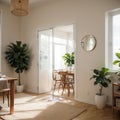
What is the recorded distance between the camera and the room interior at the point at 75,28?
160 inches

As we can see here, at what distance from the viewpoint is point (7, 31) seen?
5625 millimetres

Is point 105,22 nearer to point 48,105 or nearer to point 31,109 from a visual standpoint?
point 48,105

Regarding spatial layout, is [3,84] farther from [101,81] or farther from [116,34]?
[116,34]

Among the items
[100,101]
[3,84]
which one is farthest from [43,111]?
[100,101]

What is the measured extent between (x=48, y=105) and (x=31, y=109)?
0.52 meters

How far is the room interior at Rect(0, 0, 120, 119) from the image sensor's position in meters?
4.07

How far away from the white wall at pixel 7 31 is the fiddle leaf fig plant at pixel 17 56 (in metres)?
0.19

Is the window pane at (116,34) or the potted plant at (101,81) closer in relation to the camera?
the potted plant at (101,81)

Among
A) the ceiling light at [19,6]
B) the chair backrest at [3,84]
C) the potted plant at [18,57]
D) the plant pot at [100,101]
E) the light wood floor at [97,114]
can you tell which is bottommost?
the light wood floor at [97,114]

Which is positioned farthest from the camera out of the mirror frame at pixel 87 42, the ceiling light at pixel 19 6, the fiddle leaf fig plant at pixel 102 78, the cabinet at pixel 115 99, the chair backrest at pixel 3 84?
the mirror frame at pixel 87 42

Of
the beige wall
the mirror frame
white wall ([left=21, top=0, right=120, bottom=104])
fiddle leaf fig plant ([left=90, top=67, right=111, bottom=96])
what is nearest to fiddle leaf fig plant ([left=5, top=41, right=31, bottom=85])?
the beige wall

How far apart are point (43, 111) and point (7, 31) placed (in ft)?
11.3

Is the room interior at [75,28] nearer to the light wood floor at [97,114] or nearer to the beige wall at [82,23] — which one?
the beige wall at [82,23]

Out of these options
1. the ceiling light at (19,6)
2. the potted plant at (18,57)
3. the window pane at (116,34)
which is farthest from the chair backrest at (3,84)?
the window pane at (116,34)
